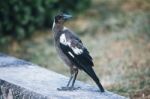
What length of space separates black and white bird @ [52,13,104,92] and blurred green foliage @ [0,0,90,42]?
397 centimetres

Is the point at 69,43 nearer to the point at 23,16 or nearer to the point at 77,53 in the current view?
the point at 77,53

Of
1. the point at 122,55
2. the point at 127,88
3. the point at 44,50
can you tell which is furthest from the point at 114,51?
the point at 127,88

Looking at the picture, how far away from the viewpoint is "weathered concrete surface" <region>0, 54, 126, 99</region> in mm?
6012

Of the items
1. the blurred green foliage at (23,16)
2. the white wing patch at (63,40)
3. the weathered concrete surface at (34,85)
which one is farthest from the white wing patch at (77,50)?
the blurred green foliage at (23,16)

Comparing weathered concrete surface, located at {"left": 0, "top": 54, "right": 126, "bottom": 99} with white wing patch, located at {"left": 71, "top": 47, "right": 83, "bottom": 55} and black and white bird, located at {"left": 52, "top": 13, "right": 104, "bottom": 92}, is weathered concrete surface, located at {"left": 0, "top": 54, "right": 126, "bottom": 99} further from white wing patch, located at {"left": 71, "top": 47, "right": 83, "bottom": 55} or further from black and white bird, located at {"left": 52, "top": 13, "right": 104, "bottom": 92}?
white wing patch, located at {"left": 71, "top": 47, "right": 83, "bottom": 55}

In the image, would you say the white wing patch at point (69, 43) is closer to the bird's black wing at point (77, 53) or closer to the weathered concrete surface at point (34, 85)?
the bird's black wing at point (77, 53)

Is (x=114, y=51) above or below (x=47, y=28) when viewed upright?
below

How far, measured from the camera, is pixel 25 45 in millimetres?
10383

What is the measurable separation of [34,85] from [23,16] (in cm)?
423

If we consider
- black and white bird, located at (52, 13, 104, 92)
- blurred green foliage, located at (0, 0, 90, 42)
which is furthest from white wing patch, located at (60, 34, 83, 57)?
blurred green foliage, located at (0, 0, 90, 42)

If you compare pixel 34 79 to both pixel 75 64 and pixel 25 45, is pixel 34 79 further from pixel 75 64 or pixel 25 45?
pixel 25 45

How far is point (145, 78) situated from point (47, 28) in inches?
152

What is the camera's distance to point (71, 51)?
20.2ft

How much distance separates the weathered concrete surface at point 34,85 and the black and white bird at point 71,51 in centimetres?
15
